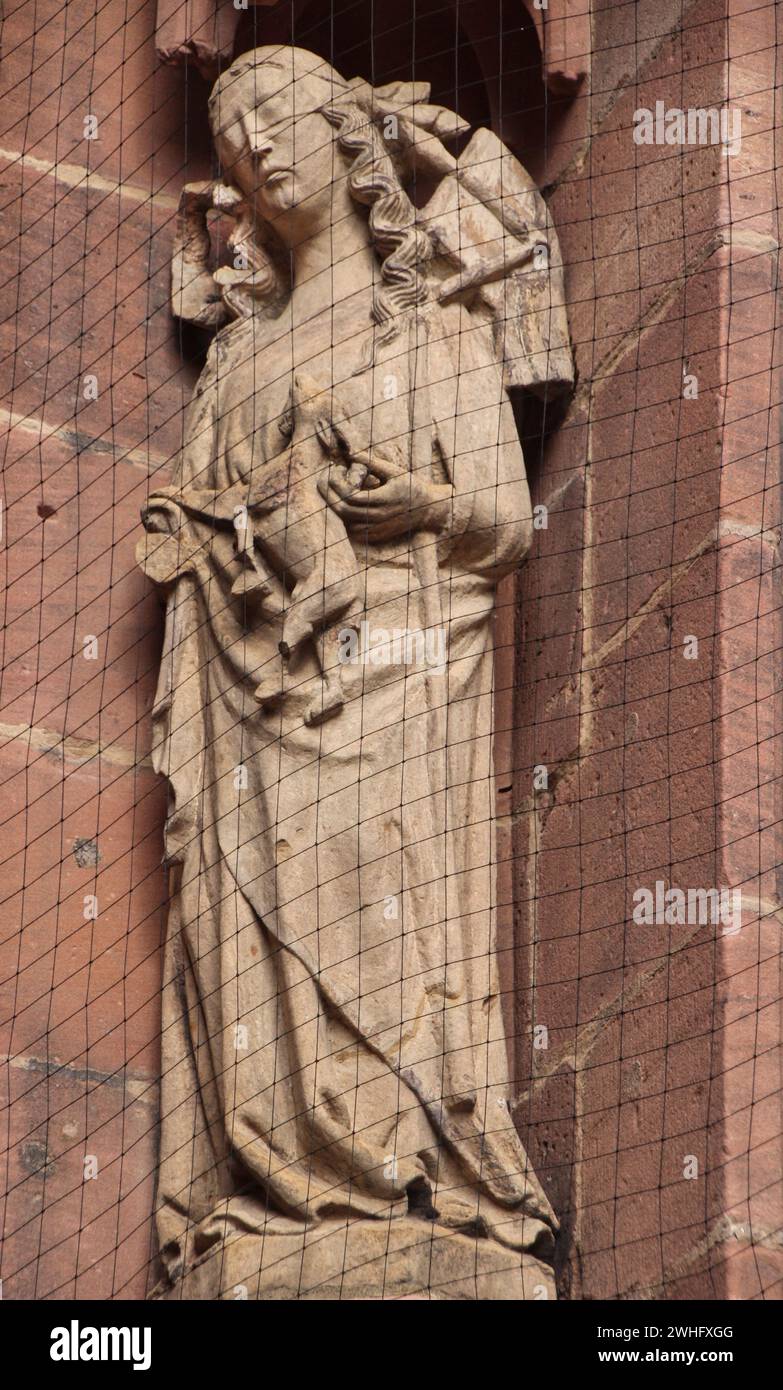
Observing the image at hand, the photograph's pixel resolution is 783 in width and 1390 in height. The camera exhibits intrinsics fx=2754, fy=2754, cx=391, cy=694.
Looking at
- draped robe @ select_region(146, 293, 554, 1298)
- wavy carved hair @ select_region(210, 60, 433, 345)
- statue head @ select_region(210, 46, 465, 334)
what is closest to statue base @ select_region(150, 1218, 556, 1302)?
draped robe @ select_region(146, 293, 554, 1298)

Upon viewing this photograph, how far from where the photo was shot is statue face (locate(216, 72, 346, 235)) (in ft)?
13.8

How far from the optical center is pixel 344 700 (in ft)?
12.6

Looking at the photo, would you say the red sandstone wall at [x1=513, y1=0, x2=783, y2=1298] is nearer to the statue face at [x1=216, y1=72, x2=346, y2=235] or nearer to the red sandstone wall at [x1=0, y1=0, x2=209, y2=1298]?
the statue face at [x1=216, y1=72, x2=346, y2=235]

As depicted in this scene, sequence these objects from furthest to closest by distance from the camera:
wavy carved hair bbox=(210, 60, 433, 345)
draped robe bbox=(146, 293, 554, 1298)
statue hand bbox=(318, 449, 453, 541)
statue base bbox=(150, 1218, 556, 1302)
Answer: wavy carved hair bbox=(210, 60, 433, 345) → statue hand bbox=(318, 449, 453, 541) → draped robe bbox=(146, 293, 554, 1298) → statue base bbox=(150, 1218, 556, 1302)

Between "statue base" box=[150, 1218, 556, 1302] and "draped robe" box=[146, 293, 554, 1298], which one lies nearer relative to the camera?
"statue base" box=[150, 1218, 556, 1302]

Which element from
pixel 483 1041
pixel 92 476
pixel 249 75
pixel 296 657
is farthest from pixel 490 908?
pixel 249 75

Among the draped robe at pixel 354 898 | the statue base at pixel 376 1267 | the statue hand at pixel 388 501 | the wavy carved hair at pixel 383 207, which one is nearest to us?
the statue base at pixel 376 1267

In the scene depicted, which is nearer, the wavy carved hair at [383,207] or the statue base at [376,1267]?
the statue base at [376,1267]

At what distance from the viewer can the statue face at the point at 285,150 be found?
4.22 metres

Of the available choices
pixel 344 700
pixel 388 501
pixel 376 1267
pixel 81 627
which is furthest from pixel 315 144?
pixel 376 1267

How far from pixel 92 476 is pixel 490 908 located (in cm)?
99

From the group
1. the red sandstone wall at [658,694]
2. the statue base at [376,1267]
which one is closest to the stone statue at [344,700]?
the statue base at [376,1267]

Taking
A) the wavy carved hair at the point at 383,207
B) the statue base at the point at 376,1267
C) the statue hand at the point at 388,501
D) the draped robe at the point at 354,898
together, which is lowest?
the statue base at the point at 376,1267

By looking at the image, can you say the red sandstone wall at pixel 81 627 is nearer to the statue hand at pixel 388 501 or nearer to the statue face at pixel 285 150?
the statue face at pixel 285 150
